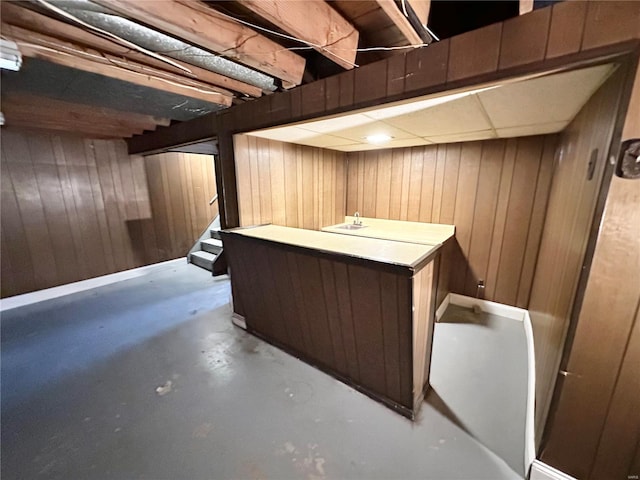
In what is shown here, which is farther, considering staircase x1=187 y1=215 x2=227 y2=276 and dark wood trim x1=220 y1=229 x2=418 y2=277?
staircase x1=187 y1=215 x2=227 y2=276

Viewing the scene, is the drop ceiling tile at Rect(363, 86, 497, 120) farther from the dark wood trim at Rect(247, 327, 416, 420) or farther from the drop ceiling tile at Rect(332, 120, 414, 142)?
the dark wood trim at Rect(247, 327, 416, 420)

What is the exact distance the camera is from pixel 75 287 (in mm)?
3607

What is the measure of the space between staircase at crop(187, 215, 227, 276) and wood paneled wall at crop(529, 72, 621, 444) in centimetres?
403

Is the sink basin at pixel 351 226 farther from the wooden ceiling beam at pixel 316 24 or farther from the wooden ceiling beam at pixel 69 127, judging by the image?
the wooden ceiling beam at pixel 69 127

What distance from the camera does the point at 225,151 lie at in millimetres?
2406

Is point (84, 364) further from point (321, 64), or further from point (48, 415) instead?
point (321, 64)

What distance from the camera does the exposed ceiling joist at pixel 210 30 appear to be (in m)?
1.07

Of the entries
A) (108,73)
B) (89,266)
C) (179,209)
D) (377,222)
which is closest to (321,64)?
(108,73)

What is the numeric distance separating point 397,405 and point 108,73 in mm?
2880

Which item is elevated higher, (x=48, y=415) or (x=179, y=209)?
(x=179, y=209)

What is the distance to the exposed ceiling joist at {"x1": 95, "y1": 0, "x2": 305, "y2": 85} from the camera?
1068 mm

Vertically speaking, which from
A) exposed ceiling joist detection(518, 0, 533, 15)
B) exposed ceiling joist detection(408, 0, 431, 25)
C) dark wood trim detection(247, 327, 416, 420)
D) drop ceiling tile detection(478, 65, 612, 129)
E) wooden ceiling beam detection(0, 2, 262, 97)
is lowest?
dark wood trim detection(247, 327, 416, 420)

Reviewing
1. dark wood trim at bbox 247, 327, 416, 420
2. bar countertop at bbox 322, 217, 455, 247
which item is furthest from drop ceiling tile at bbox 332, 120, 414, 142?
dark wood trim at bbox 247, 327, 416, 420

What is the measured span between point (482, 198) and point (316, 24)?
96.1 inches
